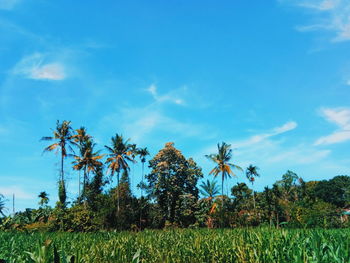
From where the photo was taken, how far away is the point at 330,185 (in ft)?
228

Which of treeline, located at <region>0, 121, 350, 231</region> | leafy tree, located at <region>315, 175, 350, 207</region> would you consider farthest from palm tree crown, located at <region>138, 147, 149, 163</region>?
A: leafy tree, located at <region>315, 175, 350, 207</region>

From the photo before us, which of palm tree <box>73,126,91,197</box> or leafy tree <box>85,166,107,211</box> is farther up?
palm tree <box>73,126,91,197</box>

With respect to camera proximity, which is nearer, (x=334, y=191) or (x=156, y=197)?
(x=156, y=197)

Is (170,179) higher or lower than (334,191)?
higher

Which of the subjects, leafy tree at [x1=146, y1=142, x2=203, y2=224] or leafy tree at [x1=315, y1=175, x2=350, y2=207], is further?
leafy tree at [x1=315, y1=175, x2=350, y2=207]

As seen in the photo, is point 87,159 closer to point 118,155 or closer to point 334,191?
point 118,155

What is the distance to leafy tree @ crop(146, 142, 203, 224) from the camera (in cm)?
4612

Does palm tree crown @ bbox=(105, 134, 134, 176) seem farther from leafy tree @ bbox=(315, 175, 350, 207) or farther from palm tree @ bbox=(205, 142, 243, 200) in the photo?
leafy tree @ bbox=(315, 175, 350, 207)

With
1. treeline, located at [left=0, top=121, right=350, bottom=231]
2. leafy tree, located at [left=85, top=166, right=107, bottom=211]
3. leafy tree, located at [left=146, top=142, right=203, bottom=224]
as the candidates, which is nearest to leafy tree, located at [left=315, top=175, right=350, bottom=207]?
treeline, located at [left=0, top=121, right=350, bottom=231]

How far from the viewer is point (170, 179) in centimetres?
4612

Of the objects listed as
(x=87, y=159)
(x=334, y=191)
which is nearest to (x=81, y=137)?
(x=87, y=159)

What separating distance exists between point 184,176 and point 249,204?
12803 millimetres

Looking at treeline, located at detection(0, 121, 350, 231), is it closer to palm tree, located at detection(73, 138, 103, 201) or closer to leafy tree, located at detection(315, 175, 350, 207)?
palm tree, located at detection(73, 138, 103, 201)

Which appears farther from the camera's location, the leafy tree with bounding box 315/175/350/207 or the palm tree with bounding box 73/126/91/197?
the leafy tree with bounding box 315/175/350/207
